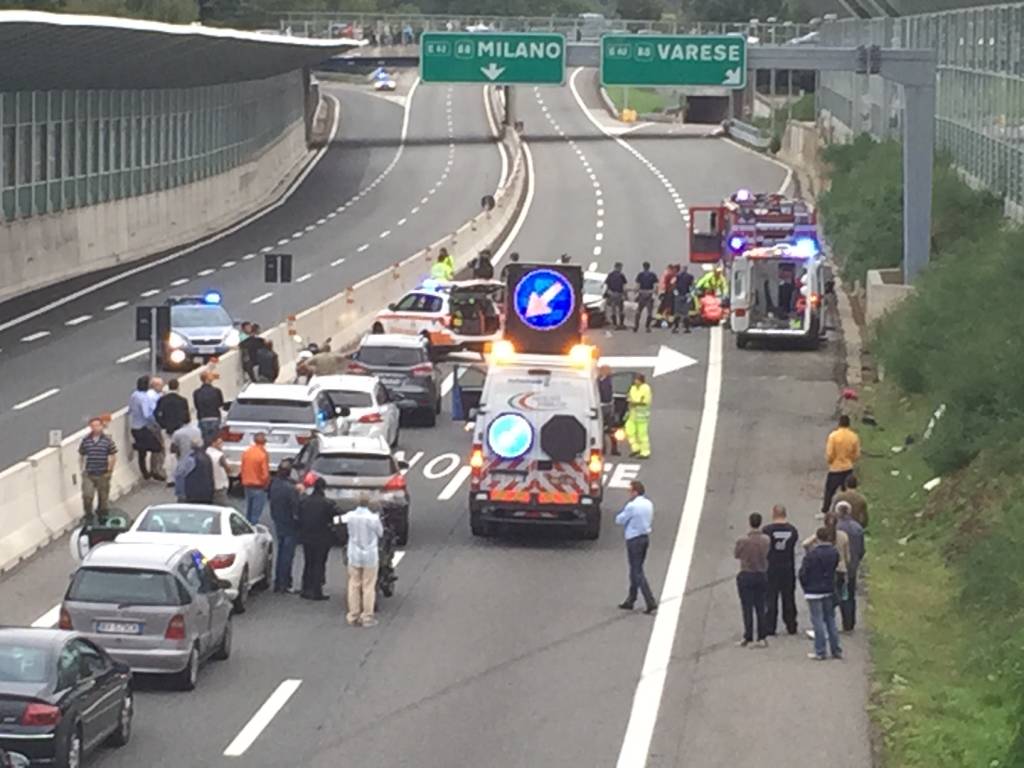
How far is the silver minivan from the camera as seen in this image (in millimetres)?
20719

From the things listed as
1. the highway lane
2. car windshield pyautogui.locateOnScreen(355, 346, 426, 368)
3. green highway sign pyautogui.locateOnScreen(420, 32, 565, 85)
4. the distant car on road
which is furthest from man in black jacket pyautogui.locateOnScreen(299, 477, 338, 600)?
green highway sign pyautogui.locateOnScreen(420, 32, 565, 85)

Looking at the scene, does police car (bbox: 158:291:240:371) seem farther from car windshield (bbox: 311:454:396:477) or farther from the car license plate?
the car license plate

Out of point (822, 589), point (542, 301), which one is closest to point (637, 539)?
point (822, 589)

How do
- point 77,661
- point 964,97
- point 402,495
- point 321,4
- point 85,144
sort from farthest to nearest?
point 321,4 < point 85,144 < point 964,97 < point 402,495 < point 77,661

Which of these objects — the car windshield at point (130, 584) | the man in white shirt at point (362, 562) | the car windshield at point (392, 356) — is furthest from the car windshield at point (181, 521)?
the car windshield at point (392, 356)

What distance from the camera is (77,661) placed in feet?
58.7

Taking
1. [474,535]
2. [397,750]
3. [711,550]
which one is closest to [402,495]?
[474,535]

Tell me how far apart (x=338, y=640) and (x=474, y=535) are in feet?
20.9

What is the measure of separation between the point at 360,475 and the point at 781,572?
6740 mm

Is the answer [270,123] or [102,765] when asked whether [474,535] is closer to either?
[102,765]

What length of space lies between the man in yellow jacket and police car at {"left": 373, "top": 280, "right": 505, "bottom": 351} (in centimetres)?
1523

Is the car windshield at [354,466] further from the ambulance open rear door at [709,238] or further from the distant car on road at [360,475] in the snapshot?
the ambulance open rear door at [709,238]

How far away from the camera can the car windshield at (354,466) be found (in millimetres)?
29031

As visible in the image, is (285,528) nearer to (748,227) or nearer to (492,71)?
(492,71)
